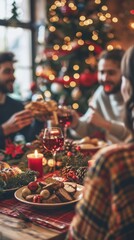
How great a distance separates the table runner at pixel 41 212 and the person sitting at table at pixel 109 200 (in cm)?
27

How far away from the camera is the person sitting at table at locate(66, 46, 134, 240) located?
87 cm

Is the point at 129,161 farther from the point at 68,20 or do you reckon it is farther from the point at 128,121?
the point at 68,20

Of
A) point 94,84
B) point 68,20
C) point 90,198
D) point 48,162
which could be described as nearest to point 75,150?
point 48,162

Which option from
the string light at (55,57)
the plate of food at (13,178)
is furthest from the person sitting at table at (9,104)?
the plate of food at (13,178)

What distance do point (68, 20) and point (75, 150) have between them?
8.78 ft

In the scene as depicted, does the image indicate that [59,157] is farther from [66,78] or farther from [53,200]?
[66,78]

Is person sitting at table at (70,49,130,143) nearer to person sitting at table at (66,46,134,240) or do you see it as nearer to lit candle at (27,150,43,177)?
lit candle at (27,150,43,177)

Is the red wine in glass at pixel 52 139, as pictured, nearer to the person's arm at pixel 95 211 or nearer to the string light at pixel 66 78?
the person's arm at pixel 95 211

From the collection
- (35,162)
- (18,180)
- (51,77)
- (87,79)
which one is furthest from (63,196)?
(51,77)

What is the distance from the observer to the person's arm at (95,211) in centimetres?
89

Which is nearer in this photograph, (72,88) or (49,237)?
(49,237)

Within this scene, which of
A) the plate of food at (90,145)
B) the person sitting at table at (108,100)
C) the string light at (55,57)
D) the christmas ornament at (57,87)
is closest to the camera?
the plate of food at (90,145)

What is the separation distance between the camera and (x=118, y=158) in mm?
880

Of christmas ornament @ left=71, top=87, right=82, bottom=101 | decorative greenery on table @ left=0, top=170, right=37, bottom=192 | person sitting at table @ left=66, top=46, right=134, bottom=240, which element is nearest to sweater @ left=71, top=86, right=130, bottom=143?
christmas ornament @ left=71, top=87, right=82, bottom=101
